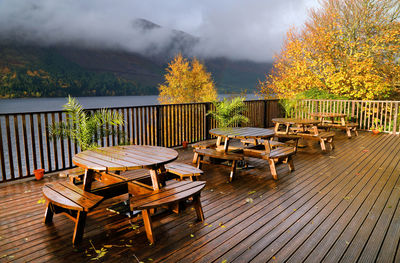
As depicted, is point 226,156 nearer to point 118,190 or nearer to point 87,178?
point 118,190

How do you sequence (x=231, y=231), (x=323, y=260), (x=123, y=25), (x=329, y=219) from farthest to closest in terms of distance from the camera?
(x=123, y=25), (x=329, y=219), (x=231, y=231), (x=323, y=260)

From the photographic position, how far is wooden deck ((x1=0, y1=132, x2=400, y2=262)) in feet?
6.73

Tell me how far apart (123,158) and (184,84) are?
2772 centimetres

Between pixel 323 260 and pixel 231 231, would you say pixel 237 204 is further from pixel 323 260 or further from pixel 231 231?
pixel 323 260

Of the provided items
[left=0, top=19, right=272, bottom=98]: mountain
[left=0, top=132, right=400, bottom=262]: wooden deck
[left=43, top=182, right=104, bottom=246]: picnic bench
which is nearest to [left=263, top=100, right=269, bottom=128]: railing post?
[left=0, top=132, right=400, bottom=262]: wooden deck

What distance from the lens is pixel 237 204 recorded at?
3.05m

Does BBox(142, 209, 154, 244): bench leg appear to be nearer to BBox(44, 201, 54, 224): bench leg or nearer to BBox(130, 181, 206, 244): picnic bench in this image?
BBox(130, 181, 206, 244): picnic bench

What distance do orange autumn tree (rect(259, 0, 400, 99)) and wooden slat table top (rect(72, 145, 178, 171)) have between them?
11343mm

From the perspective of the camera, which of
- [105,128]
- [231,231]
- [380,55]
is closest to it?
[231,231]

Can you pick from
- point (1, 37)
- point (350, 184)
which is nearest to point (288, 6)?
point (350, 184)

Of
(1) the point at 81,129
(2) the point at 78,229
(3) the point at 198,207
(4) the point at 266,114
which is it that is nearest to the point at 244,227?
(3) the point at 198,207

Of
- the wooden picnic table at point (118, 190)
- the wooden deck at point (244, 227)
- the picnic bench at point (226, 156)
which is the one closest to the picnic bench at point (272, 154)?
the wooden deck at point (244, 227)

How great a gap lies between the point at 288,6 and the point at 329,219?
19906 mm

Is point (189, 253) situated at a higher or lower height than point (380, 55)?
lower
